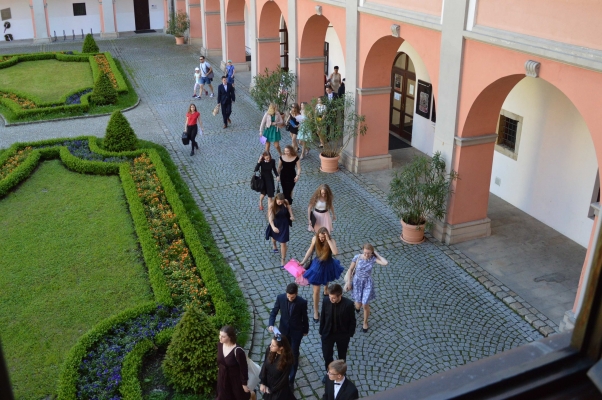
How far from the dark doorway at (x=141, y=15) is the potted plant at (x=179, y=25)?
18.9ft

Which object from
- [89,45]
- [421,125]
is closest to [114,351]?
[421,125]

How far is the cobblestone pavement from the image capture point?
868 centimetres

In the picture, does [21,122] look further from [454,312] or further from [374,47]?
[454,312]

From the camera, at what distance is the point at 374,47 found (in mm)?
14336

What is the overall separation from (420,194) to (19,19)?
103 ft

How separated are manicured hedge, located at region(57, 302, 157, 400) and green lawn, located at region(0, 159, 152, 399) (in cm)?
29

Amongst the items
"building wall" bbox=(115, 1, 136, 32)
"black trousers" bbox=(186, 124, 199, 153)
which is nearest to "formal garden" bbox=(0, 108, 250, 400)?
"black trousers" bbox=(186, 124, 199, 153)

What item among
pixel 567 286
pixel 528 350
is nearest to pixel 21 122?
pixel 567 286

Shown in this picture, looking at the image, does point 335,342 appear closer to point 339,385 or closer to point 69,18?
point 339,385

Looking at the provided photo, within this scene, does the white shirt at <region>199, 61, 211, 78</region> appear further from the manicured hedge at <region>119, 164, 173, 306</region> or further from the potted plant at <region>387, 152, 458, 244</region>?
the potted plant at <region>387, 152, 458, 244</region>

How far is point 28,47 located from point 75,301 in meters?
27.6

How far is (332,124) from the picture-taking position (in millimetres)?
15195

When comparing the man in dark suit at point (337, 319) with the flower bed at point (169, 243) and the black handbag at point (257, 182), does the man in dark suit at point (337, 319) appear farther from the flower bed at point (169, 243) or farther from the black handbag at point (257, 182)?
the black handbag at point (257, 182)

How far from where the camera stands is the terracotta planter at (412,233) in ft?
38.9
